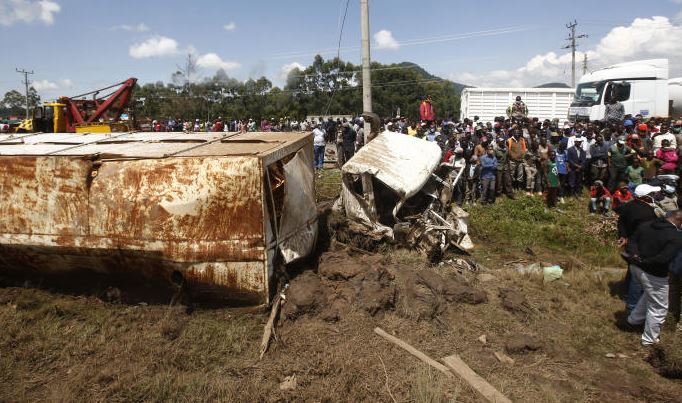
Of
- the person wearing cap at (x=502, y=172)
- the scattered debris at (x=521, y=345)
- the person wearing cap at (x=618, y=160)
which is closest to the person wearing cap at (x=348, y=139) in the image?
the person wearing cap at (x=502, y=172)

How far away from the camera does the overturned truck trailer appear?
5.27 metres

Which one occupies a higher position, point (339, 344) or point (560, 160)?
point (560, 160)

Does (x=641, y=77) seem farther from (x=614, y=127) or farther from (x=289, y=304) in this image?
(x=289, y=304)

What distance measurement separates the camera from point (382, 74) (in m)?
50.6

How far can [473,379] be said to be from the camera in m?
4.29

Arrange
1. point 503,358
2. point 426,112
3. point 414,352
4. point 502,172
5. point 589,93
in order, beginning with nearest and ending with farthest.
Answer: point 414,352, point 503,358, point 502,172, point 426,112, point 589,93

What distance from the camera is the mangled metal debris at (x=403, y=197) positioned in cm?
728

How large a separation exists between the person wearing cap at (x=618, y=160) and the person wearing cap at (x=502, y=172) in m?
2.29

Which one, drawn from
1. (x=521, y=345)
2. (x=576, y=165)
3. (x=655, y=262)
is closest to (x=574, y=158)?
(x=576, y=165)

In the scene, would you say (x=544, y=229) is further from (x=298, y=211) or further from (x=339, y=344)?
(x=339, y=344)

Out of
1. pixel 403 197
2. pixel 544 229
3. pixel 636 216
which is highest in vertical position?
pixel 403 197

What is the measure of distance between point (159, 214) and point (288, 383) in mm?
2425

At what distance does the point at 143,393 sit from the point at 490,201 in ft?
28.3

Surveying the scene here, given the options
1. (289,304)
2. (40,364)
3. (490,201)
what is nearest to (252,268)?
(289,304)
